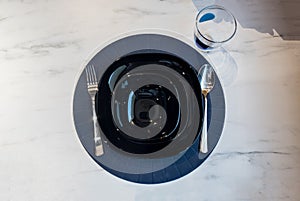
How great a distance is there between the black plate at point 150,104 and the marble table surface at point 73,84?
0.08 metres

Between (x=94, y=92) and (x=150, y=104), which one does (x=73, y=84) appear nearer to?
(x=94, y=92)

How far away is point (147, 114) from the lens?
33.4 inches

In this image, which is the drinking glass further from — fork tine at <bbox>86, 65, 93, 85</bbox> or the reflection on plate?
fork tine at <bbox>86, 65, 93, 85</bbox>

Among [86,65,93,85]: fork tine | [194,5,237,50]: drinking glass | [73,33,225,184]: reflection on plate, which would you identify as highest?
[194,5,237,50]: drinking glass

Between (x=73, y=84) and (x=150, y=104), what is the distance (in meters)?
0.17

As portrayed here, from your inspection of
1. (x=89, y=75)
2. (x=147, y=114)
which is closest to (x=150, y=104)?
(x=147, y=114)

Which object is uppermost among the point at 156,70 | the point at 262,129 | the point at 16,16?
the point at 16,16

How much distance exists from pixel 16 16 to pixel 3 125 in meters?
0.25

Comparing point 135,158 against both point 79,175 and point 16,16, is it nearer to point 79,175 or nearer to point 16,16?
point 79,175

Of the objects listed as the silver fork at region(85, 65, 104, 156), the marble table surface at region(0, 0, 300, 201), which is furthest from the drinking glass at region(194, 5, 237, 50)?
the silver fork at region(85, 65, 104, 156)

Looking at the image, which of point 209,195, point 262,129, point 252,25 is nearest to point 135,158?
point 209,195

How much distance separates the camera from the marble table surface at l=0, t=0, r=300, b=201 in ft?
2.73

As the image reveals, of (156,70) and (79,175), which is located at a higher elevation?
(156,70)

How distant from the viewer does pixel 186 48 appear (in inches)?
34.5
